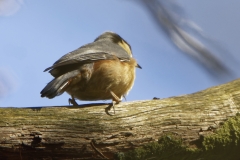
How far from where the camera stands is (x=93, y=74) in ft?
11.6

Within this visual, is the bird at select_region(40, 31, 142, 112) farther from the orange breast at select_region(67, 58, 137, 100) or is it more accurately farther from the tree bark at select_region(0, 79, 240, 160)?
the tree bark at select_region(0, 79, 240, 160)

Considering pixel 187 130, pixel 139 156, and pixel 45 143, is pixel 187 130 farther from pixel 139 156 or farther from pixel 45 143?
pixel 45 143

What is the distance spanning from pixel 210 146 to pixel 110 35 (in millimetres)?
2798

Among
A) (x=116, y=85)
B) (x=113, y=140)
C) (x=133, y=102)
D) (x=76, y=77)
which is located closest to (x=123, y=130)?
(x=113, y=140)

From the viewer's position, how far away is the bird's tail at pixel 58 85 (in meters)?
2.95

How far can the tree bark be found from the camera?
219 centimetres

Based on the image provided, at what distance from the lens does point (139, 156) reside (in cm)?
229

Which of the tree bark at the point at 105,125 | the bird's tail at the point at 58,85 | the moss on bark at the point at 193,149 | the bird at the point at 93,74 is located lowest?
the moss on bark at the point at 193,149

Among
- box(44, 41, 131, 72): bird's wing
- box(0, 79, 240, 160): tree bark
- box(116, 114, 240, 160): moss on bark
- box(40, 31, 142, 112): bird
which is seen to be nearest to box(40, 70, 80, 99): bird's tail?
box(40, 31, 142, 112): bird

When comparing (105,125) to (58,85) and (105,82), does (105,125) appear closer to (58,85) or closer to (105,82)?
(58,85)

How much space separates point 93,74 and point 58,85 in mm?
537

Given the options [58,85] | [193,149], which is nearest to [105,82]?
[58,85]

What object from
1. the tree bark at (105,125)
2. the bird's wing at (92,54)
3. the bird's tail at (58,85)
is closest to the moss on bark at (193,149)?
the tree bark at (105,125)

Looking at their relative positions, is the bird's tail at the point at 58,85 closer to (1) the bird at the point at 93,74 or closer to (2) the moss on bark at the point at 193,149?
(1) the bird at the point at 93,74
